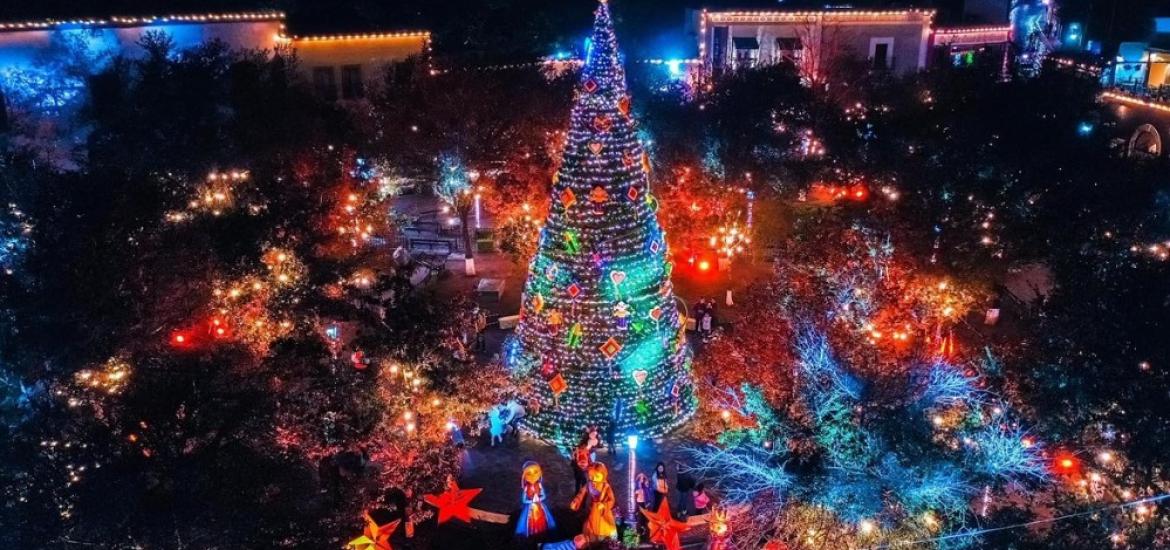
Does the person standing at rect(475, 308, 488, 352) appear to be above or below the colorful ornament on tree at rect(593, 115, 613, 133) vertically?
below

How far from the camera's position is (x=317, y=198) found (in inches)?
716

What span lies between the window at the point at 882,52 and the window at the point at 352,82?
2162 cm

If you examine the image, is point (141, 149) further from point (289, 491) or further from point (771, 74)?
point (771, 74)

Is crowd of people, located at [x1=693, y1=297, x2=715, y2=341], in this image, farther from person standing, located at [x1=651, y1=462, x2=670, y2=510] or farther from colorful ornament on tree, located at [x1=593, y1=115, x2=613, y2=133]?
colorful ornament on tree, located at [x1=593, y1=115, x2=613, y2=133]

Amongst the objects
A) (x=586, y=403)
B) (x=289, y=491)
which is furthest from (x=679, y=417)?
(x=289, y=491)

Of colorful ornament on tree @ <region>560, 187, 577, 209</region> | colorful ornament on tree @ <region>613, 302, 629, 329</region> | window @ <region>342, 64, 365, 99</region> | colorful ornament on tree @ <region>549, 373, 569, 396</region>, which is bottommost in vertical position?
colorful ornament on tree @ <region>549, 373, 569, 396</region>

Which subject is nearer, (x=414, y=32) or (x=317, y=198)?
(x=317, y=198)

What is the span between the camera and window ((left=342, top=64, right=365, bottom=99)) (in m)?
32.8

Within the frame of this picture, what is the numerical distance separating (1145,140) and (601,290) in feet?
65.3

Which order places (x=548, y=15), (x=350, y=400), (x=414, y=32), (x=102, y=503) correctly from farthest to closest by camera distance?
(x=548, y=15) → (x=414, y=32) → (x=350, y=400) → (x=102, y=503)

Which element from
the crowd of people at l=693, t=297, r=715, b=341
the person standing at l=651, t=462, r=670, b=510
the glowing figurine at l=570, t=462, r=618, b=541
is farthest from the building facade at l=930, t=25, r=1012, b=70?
the glowing figurine at l=570, t=462, r=618, b=541

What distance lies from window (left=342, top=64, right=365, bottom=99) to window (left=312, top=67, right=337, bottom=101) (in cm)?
43

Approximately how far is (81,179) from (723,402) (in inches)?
438

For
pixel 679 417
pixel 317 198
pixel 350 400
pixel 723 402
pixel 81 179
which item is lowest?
pixel 679 417
